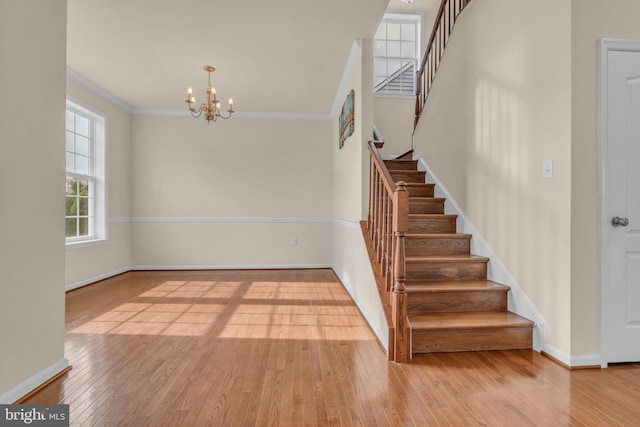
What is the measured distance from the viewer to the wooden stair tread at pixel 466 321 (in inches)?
96.0

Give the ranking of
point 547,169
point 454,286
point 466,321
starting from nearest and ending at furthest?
point 547,169
point 466,321
point 454,286

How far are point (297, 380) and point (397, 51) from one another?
5936mm

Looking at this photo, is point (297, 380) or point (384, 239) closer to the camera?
point (297, 380)

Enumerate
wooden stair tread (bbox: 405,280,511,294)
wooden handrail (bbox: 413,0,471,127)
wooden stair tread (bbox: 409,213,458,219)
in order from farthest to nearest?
wooden handrail (bbox: 413,0,471,127), wooden stair tread (bbox: 409,213,458,219), wooden stair tread (bbox: 405,280,511,294)

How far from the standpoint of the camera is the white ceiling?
299cm

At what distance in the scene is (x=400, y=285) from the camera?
7.86 feet

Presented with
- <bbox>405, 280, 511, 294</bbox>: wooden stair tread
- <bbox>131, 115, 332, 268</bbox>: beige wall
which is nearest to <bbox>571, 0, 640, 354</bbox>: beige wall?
<bbox>405, 280, 511, 294</bbox>: wooden stair tread

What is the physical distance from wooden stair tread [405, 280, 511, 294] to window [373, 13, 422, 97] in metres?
4.02

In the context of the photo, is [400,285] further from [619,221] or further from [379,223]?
[619,221]

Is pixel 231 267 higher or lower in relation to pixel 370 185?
lower

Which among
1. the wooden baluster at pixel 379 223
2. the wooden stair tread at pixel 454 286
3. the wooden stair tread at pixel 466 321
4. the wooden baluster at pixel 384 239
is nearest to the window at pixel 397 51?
the wooden baluster at pixel 379 223

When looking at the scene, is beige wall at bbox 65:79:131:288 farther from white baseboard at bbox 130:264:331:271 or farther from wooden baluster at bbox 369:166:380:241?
wooden baluster at bbox 369:166:380:241

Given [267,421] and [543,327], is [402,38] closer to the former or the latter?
[543,327]

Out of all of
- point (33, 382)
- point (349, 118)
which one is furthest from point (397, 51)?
point (33, 382)
